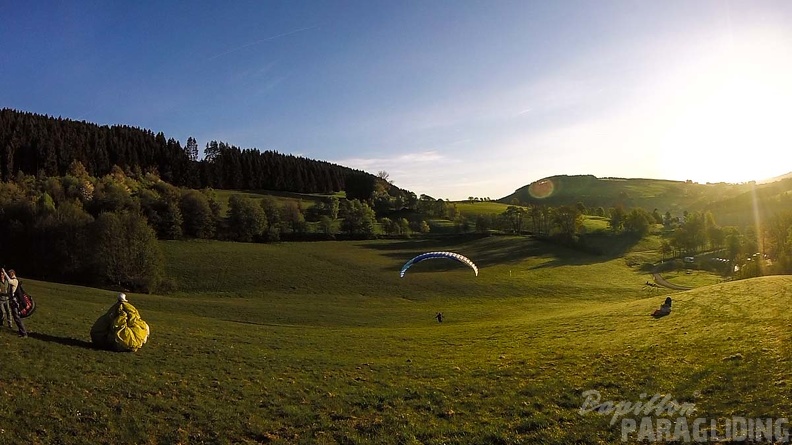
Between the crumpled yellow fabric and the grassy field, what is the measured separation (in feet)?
1.60

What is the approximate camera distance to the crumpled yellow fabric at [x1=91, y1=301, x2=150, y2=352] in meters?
21.4

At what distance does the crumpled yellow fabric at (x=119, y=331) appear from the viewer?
21438 millimetres

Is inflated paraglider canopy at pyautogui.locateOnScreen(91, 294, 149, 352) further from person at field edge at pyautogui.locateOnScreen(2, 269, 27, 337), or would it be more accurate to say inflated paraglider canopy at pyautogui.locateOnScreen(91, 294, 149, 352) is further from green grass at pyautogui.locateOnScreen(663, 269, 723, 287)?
green grass at pyautogui.locateOnScreen(663, 269, 723, 287)

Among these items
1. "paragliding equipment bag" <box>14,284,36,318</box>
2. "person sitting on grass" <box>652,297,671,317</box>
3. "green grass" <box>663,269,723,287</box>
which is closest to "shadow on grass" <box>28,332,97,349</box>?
"paragliding equipment bag" <box>14,284,36,318</box>

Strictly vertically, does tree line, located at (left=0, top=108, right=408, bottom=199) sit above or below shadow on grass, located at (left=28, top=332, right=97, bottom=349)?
above

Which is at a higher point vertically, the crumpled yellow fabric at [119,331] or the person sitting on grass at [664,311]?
the crumpled yellow fabric at [119,331]

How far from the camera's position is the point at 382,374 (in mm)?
21844

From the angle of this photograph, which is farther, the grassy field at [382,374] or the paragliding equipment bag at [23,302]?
the paragliding equipment bag at [23,302]

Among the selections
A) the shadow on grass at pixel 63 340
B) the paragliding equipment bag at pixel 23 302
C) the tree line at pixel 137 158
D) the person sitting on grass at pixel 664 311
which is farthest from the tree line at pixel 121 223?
the person sitting on grass at pixel 664 311

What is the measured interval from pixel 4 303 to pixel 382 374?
1967cm

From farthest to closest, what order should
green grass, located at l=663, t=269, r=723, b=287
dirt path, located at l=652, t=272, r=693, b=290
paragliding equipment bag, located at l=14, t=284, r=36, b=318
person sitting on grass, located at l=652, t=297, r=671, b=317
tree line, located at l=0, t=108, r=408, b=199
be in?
tree line, located at l=0, t=108, r=408, b=199
green grass, located at l=663, t=269, r=723, b=287
dirt path, located at l=652, t=272, r=693, b=290
person sitting on grass, located at l=652, t=297, r=671, b=317
paragliding equipment bag, located at l=14, t=284, r=36, b=318

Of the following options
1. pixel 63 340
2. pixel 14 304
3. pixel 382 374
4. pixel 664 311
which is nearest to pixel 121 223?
pixel 14 304

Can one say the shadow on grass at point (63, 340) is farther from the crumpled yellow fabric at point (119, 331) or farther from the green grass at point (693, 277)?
the green grass at point (693, 277)

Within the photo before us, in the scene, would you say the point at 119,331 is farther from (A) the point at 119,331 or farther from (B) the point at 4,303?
(B) the point at 4,303
